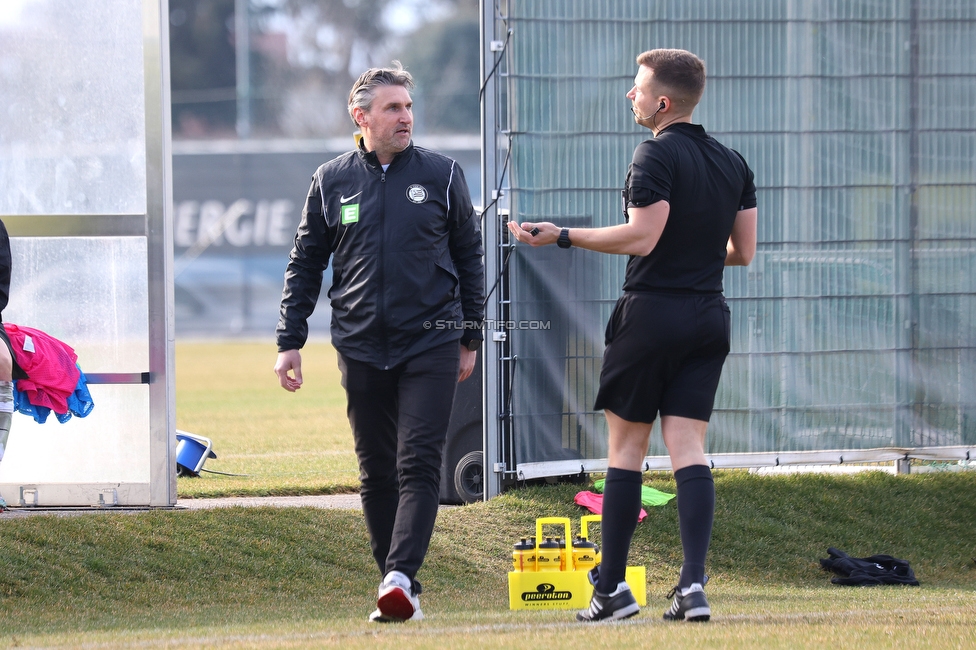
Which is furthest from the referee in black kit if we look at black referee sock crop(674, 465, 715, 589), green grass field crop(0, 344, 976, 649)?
green grass field crop(0, 344, 976, 649)

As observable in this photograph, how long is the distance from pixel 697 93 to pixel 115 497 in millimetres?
4079

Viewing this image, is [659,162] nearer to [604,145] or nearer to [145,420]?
[604,145]

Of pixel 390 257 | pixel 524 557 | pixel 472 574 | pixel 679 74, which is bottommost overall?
pixel 472 574

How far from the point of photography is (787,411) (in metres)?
7.25

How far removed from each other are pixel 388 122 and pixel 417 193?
281mm

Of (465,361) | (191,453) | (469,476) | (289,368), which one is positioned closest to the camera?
(289,368)

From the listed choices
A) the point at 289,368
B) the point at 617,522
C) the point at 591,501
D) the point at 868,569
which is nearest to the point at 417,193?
the point at 289,368

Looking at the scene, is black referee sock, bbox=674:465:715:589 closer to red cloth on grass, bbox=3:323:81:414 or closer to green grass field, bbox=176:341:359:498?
red cloth on grass, bbox=3:323:81:414

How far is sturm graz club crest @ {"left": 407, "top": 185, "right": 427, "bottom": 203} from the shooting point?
4609mm

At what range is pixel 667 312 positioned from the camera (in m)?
4.09

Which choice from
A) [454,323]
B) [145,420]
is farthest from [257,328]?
[454,323]

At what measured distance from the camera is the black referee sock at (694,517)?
4016 mm

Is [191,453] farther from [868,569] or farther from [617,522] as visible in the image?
[617,522]

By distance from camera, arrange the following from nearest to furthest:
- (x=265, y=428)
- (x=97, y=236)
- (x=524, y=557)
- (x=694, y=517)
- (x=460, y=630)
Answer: (x=460, y=630), (x=694, y=517), (x=524, y=557), (x=97, y=236), (x=265, y=428)
